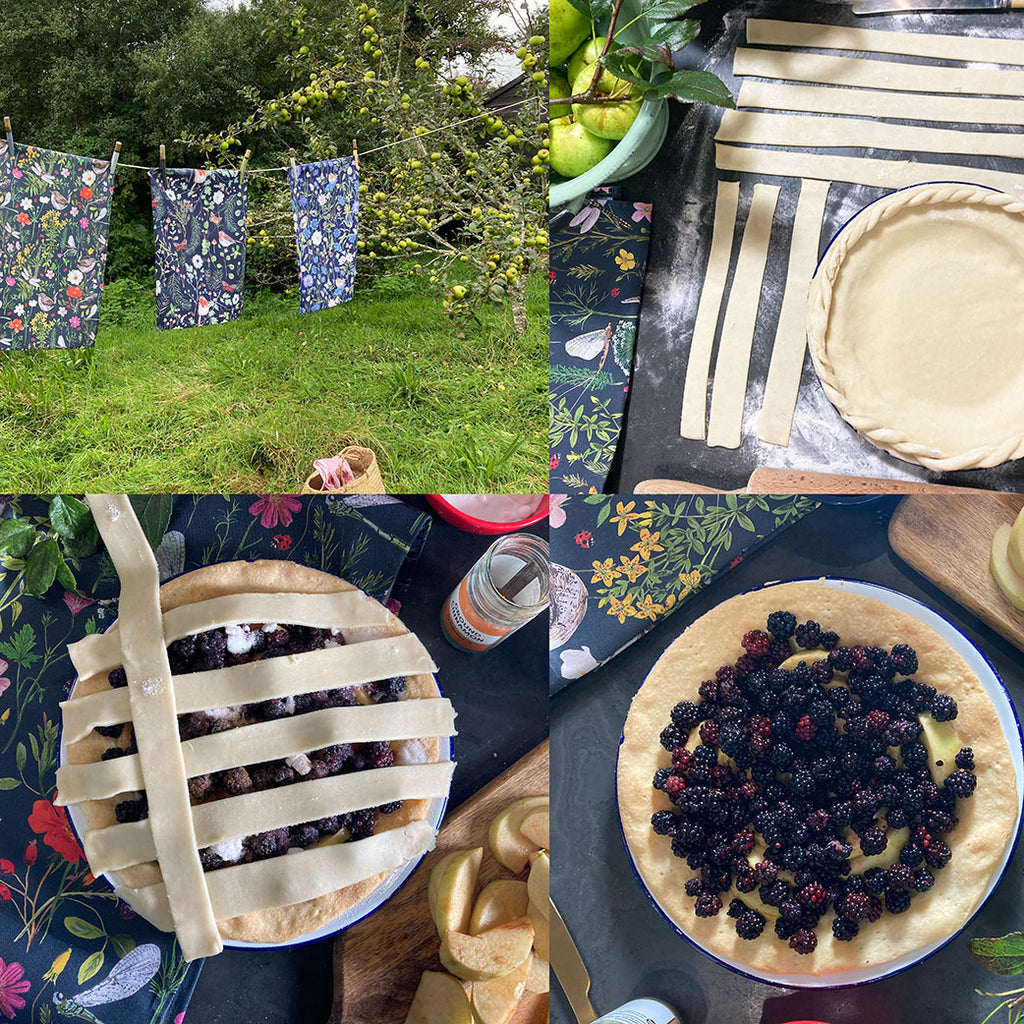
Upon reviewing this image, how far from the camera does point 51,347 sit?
170 centimetres

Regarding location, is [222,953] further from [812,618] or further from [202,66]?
[202,66]

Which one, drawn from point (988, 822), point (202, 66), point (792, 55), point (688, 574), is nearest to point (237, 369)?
point (202, 66)

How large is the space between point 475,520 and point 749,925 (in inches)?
32.4

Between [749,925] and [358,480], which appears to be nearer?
[749,925]

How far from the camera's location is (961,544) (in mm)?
1397

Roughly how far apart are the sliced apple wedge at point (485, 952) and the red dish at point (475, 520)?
2.22 ft

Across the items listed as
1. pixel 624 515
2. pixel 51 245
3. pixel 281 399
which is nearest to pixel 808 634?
pixel 624 515

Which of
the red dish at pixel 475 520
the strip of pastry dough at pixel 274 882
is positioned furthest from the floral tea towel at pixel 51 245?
the strip of pastry dough at pixel 274 882

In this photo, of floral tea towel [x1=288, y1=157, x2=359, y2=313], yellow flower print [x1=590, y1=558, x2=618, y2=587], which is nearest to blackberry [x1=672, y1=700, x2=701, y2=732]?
yellow flower print [x1=590, y1=558, x2=618, y2=587]

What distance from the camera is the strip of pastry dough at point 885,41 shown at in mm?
1479

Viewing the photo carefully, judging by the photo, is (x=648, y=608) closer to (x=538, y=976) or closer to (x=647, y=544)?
(x=647, y=544)

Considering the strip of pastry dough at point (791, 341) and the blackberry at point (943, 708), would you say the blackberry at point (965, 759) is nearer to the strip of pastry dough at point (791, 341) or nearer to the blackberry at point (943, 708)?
the blackberry at point (943, 708)

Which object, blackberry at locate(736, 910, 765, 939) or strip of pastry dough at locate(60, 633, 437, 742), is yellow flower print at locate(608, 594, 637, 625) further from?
blackberry at locate(736, 910, 765, 939)

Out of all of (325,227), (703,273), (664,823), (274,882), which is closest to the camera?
(274,882)
